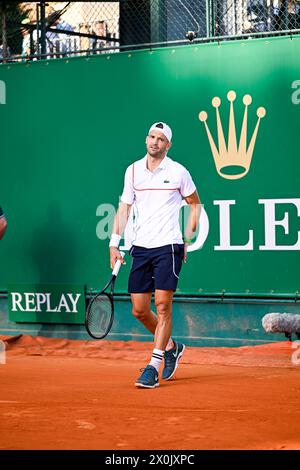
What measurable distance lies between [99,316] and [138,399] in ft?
6.80

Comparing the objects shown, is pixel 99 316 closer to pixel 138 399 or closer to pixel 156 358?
pixel 156 358

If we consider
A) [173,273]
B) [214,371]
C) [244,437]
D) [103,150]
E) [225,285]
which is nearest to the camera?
[244,437]

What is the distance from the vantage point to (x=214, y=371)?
8359 mm

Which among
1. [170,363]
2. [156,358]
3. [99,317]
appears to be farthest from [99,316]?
[156,358]

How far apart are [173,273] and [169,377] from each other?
877 mm

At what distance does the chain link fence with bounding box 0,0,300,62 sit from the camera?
995 centimetres

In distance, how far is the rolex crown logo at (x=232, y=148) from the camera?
9328 mm

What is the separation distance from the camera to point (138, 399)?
21.8 feet

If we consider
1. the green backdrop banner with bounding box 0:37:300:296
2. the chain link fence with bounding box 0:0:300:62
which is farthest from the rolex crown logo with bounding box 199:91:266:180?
the chain link fence with bounding box 0:0:300:62

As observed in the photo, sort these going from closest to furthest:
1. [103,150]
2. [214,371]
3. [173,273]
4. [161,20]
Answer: [173,273], [214,371], [103,150], [161,20]

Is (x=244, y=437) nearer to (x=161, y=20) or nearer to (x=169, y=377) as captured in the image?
(x=169, y=377)

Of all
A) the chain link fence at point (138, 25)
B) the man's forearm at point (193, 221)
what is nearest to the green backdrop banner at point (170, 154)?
the chain link fence at point (138, 25)

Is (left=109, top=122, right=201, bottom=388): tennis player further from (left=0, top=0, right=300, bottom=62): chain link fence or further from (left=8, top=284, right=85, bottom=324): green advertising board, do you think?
(left=8, top=284, right=85, bottom=324): green advertising board

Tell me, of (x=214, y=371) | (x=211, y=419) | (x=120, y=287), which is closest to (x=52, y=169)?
(x=120, y=287)
